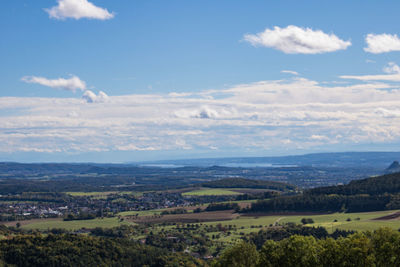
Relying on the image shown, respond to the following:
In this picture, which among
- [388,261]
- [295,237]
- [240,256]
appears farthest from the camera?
[240,256]

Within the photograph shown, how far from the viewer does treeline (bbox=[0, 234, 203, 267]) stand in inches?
4505

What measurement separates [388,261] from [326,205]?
133890mm

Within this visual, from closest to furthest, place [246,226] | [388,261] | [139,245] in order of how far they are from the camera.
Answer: [388,261] → [139,245] → [246,226]

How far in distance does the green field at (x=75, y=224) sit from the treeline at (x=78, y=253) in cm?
5123

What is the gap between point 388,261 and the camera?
193 feet

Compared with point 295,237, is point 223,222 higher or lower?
lower

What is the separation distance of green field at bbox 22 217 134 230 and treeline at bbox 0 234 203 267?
5123cm

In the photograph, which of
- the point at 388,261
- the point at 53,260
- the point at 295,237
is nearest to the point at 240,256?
the point at 295,237

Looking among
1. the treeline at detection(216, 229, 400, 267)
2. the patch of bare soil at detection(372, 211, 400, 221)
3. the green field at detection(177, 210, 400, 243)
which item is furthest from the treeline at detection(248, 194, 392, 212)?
the treeline at detection(216, 229, 400, 267)

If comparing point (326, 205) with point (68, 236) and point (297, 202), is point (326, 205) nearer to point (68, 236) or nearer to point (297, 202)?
point (297, 202)

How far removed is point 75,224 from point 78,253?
234ft

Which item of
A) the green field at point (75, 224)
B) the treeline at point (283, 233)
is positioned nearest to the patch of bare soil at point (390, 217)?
the treeline at point (283, 233)

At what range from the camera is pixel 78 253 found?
120812 millimetres

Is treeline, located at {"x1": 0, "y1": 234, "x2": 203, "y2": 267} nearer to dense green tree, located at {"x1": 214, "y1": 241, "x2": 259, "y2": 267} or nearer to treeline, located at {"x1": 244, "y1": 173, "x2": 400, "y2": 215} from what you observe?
dense green tree, located at {"x1": 214, "y1": 241, "x2": 259, "y2": 267}
